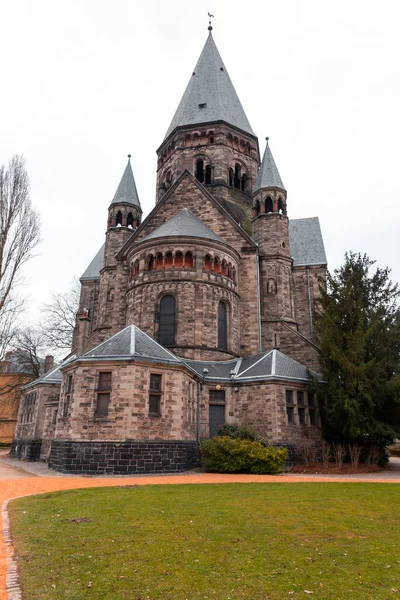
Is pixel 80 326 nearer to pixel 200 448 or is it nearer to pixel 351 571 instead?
pixel 200 448

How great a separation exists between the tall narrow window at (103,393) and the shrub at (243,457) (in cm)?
509

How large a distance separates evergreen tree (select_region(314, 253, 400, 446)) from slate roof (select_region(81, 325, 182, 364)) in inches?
325

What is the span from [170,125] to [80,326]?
21748 mm

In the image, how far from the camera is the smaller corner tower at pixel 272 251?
30.5 metres

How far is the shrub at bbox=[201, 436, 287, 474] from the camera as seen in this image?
65.4 ft

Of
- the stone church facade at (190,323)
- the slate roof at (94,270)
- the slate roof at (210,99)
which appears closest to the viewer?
the stone church facade at (190,323)

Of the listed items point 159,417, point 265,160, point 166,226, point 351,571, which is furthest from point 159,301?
point 351,571

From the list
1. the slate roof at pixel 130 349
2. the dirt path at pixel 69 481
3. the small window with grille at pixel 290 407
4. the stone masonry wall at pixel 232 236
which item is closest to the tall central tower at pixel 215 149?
the stone masonry wall at pixel 232 236

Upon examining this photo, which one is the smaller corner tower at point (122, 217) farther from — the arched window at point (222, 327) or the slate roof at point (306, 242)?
the slate roof at point (306, 242)

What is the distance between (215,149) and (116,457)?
1113 inches

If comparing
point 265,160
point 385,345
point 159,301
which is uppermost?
point 265,160

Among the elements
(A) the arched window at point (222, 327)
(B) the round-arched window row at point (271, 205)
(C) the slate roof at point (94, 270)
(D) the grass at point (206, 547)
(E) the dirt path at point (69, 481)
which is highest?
(B) the round-arched window row at point (271, 205)

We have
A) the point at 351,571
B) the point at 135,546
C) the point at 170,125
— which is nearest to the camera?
the point at 351,571

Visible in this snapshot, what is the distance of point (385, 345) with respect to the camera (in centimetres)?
Result: 2355
